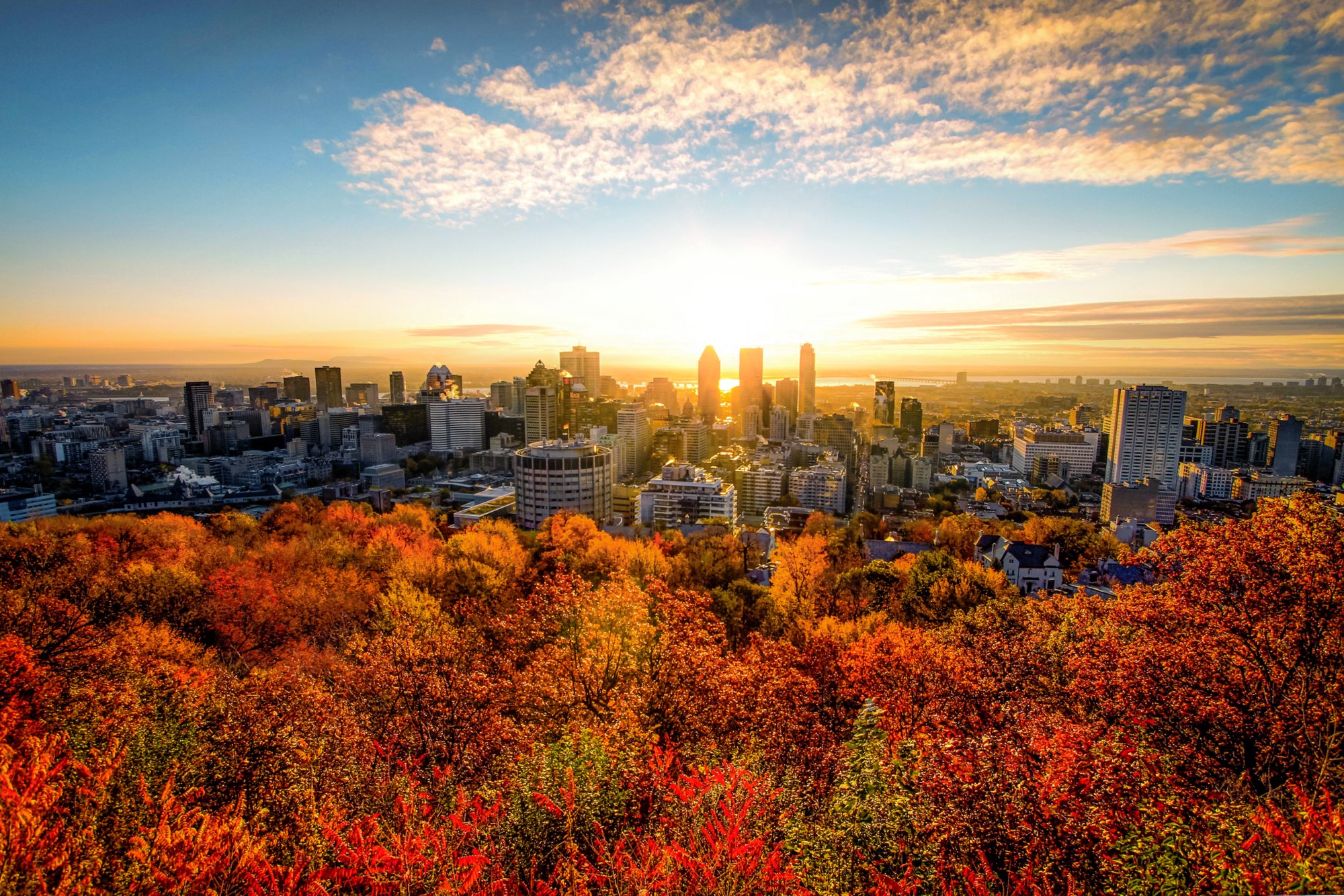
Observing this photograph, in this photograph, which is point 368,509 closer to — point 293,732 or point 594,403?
point 293,732

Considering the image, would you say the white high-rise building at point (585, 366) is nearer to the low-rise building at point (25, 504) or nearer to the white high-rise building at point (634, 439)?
the white high-rise building at point (634, 439)

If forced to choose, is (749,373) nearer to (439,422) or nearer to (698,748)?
(439,422)

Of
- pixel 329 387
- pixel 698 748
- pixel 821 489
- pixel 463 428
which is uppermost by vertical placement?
pixel 329 387

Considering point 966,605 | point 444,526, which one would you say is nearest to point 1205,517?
point 966,605

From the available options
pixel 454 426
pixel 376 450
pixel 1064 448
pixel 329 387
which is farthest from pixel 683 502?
pixel 329 387

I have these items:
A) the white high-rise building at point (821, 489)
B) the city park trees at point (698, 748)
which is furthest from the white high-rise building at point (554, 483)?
the city park trees at point (698, 748)

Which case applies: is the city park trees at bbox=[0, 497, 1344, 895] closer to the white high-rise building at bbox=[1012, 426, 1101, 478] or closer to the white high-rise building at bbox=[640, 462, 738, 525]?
the white high-rise building at bbox=[640, 462, 738, 525]

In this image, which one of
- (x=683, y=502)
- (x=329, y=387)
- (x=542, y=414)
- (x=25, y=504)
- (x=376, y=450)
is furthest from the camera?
(x=329, y=387)
